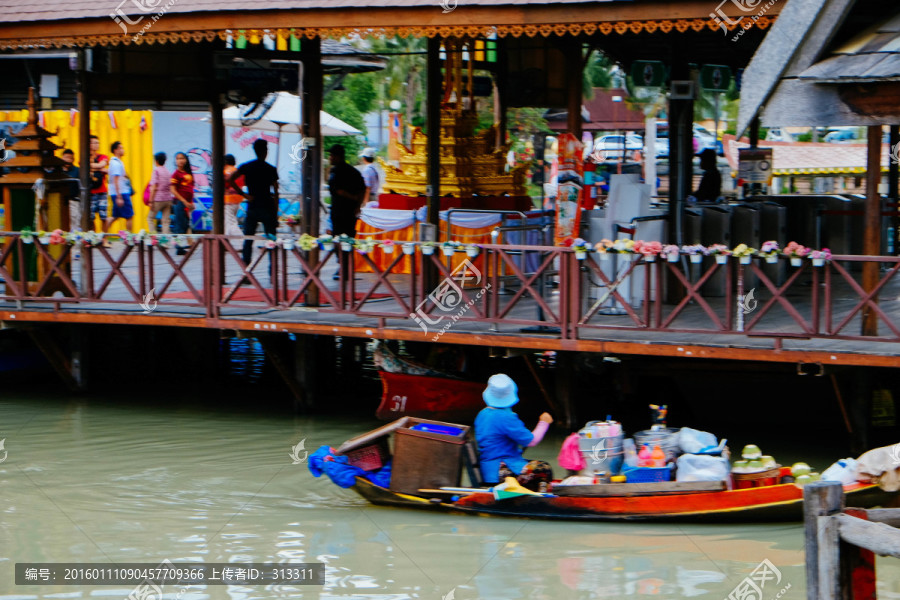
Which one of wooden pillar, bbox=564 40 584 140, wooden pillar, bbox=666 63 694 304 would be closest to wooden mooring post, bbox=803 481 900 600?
wooden pillar, bbox=564 40 584 140

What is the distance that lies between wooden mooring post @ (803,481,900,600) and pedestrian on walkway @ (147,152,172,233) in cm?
1478

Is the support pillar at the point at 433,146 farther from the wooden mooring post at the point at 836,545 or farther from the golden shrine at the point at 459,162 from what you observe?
the wooden mooring post at the point at 836,545

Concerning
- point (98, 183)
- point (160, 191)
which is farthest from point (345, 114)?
point (160, 191)

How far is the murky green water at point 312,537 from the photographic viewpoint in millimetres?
7836

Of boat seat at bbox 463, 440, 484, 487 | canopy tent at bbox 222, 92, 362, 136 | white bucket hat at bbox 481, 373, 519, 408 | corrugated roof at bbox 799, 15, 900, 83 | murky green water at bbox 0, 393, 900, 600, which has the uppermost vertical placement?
canopy tent at bbox 222, 92, 362, 136

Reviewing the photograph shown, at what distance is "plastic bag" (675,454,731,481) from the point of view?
8938 mm

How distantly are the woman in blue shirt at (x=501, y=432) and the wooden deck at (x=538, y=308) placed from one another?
62.9 inches

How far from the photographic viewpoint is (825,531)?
184 inches

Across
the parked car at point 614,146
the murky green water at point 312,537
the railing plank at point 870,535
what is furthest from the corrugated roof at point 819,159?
the railing plank at point 870,535

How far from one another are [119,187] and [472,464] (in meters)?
12.3

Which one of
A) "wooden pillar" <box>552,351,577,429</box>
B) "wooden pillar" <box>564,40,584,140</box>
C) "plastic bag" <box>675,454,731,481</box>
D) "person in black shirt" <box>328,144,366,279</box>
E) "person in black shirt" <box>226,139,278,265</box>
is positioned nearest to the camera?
"plastic bag" <box>675,454,731,481</box>

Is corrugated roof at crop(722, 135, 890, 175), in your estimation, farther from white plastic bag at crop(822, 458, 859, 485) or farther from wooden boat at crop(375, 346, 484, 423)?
white plastic bag at crop(822, 458, 859, 485)

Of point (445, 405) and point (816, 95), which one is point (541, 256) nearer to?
point (445, 405)

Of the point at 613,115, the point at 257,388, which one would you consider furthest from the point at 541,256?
the point at 613,115
